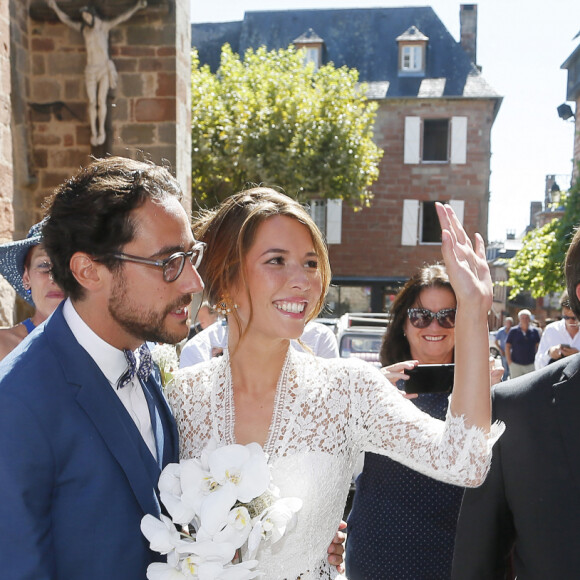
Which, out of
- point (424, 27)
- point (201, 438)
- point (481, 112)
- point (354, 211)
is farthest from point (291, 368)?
point (424, 27)

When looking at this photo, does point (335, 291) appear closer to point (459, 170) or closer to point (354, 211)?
point (354, 211)

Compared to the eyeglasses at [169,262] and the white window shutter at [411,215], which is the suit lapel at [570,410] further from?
the white window shutter at [411,215]

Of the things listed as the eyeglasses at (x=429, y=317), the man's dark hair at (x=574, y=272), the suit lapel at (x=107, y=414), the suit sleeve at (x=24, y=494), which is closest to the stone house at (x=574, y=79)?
the eyeglasses at (x=429, y=317)

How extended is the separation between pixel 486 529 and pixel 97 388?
1198mm

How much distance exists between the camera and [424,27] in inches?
907

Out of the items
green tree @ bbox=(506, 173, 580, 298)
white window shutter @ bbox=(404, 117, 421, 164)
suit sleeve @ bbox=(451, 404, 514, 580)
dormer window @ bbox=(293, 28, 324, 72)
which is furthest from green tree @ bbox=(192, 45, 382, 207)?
suit sleeve @ bbox=(451, 404, 514, 580)

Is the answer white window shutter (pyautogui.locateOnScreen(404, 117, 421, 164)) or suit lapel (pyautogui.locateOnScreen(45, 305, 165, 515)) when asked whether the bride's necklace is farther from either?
white window shutter (pyautogui.locateOnScreen(404, 117, 421, 164))

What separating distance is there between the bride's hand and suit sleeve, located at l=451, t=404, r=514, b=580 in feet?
1.91

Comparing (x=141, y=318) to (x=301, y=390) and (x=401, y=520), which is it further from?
(x=401, y=520)

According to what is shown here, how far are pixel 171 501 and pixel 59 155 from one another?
6.44m

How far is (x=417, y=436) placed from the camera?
174 centimetres

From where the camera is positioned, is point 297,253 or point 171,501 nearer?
point 171,501

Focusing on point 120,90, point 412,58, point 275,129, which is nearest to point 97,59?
point 120,90

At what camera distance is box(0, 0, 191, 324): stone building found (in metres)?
7.00
